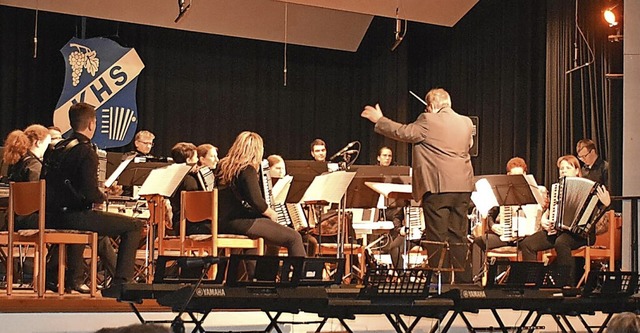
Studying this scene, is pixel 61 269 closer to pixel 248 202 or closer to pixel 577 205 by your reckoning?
pixel 248 202

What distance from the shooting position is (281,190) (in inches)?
318

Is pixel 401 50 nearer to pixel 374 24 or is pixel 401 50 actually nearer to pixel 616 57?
pixel 374 24

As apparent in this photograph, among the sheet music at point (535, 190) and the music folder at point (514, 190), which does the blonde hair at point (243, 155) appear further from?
the sheet music at point (535, 190)

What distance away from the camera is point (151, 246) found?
7.61 m

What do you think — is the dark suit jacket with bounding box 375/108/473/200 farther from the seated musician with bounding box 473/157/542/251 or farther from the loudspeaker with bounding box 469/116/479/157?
the loudspeaker with bounding box 469/116/479/157

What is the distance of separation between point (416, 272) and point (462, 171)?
7.22 ft

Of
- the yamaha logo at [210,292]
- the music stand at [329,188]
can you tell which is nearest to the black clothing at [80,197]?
the music stand at [329,188]

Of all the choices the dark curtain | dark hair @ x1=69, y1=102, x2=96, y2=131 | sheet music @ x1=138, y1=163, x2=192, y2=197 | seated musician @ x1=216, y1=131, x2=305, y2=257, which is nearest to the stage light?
the dark curtain

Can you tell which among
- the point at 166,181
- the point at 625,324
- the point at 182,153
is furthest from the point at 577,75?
the point at 625,324

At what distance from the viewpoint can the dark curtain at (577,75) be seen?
10.8 m

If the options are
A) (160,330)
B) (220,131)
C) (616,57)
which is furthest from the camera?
(220,131)

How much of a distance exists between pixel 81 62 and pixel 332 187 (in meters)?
5.46

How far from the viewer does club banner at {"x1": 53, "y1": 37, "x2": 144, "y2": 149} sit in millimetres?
11766

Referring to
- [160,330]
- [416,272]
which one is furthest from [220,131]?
[160,330]
